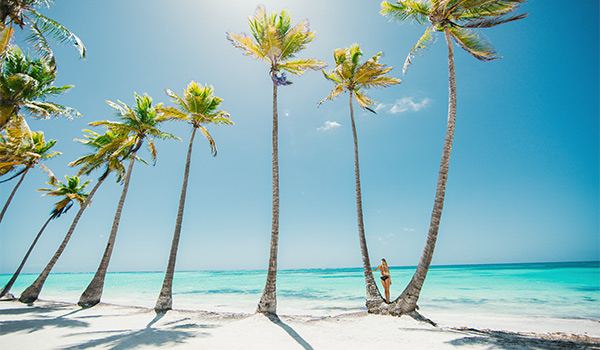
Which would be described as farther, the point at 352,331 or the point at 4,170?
the point at 4,170

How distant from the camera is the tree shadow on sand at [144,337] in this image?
5680mm

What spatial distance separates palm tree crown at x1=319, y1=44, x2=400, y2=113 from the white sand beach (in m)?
10.2

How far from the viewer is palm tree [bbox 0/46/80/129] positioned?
37.0 feet

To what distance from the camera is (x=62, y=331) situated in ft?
23.2

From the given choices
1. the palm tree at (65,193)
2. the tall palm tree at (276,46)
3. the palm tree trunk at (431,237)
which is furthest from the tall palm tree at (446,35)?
the palm tree at (65,193)

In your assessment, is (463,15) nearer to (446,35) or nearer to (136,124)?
(446,35)

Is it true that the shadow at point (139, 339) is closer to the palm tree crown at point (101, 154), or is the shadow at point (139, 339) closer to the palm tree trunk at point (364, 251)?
the palm tree trunk at point (364, 251)

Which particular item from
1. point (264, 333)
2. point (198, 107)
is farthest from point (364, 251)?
point (198, 107)

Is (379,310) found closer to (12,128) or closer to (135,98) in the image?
(135,98)

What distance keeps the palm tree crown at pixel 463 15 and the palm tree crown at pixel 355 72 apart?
6.44ft

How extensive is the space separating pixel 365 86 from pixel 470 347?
1107 cm

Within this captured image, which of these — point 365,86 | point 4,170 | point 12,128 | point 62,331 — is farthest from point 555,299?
point 4,170

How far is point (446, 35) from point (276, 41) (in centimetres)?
660

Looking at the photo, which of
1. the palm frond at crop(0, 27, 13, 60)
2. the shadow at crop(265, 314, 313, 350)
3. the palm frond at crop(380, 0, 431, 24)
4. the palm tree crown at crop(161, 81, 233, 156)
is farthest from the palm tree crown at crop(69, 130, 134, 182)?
the palm frond at crop(380, 0, 431, 24)
